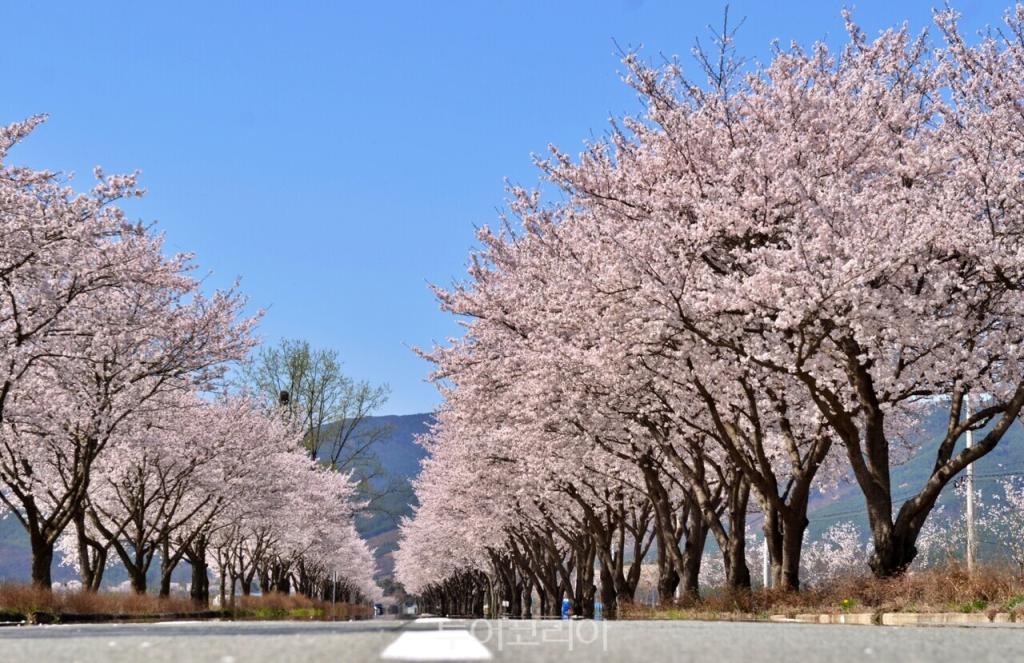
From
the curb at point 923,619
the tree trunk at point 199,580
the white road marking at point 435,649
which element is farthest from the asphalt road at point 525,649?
the tree trunk at point 199,580

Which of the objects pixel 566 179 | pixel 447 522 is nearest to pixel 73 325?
pixel 566 179

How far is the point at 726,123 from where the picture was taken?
71.9 feet

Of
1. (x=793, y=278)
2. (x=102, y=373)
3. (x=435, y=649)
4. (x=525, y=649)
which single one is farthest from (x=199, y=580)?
(x=525, y=649)

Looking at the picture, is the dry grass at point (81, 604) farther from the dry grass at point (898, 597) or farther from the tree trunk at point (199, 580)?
the dry grass at point (898, 597)

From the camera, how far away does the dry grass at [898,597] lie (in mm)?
15578

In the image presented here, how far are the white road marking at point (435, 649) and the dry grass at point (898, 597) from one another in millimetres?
11116

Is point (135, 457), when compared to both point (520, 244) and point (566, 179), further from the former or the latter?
point (566, 179)

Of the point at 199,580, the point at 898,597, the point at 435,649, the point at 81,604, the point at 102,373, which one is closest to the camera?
the point at 435,649

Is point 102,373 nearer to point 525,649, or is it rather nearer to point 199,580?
point 199,580

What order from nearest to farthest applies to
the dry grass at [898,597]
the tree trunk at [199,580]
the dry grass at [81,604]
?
the dry grass at [898,597] < the dry grass at [81,604] < the tree trunk at [199,580]

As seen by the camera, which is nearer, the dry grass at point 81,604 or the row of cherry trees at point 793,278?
the row of cherry trees at point 793,278

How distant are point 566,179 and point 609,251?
10.3ft

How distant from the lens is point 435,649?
4.88 meters

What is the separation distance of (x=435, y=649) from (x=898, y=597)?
14.1m
